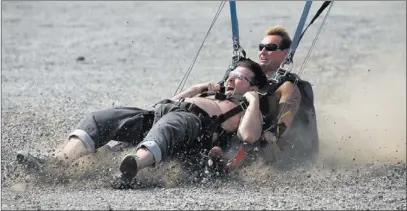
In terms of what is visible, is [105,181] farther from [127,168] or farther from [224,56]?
[224,56]

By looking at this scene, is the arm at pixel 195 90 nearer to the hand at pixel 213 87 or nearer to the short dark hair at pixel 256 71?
the hand at pixel 213 87

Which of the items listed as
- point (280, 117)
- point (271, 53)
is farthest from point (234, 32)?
point (280, 117)

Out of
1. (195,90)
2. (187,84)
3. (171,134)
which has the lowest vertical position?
(187,84)

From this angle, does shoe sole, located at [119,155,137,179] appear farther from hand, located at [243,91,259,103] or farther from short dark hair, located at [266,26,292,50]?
short dark hair, located at [266,26,292,50]

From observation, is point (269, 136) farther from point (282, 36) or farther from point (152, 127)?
point (282, 36)

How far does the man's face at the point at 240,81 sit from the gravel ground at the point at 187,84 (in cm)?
72

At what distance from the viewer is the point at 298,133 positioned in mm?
7309

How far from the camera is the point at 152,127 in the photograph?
650 cm

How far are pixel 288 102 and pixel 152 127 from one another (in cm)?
122

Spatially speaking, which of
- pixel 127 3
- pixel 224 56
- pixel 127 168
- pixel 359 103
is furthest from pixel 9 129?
pixel 127 3

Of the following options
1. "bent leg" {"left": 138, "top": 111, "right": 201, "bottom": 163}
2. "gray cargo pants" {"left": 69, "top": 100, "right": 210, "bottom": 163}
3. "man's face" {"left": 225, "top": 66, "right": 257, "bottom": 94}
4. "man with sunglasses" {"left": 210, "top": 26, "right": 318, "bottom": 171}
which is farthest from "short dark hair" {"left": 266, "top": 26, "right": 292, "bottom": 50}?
"bent leg" {"left": 138, "top": 111, "right": 201, "bottom": 163}

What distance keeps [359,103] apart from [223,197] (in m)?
4.80

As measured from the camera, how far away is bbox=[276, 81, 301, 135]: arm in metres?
6.93

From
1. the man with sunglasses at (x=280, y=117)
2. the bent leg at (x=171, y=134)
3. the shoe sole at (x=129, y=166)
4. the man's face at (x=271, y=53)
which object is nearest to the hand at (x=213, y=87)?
the man with sunglasses at (x=280, y=117)
